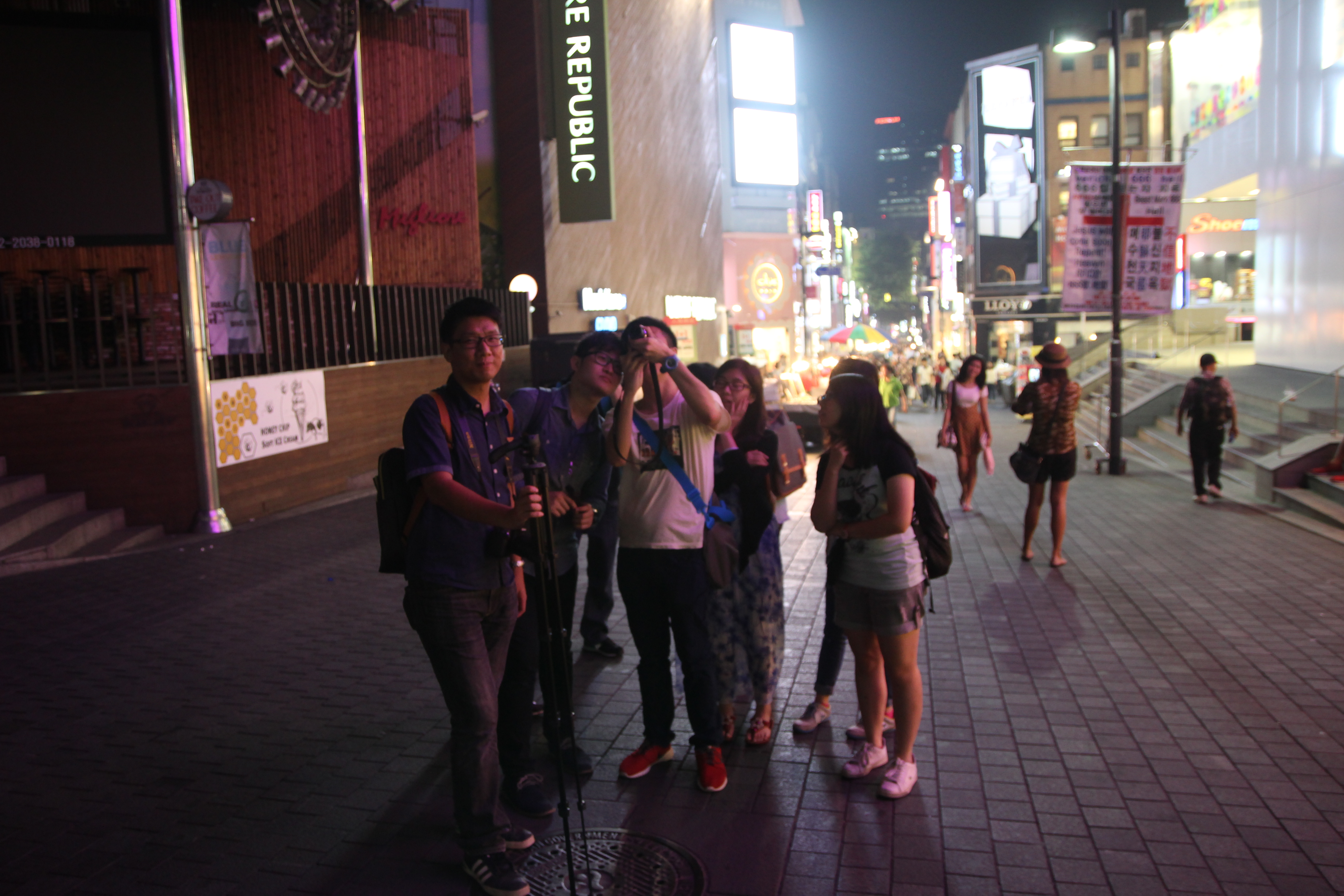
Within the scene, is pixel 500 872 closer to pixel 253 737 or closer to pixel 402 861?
pixel 402 861

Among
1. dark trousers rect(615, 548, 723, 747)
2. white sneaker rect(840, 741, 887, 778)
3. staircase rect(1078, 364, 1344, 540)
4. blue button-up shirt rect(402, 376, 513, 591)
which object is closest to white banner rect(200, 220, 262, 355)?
dark trousers rect(615, 548, 723, 747)

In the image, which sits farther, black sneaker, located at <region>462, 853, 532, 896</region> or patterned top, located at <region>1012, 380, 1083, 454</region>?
patterned top, located at <region>1012, 380, 1083, 454</region>

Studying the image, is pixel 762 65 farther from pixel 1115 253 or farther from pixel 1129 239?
pixel 1129 239

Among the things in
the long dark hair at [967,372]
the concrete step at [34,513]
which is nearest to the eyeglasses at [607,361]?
the long dark hair at [967,372]

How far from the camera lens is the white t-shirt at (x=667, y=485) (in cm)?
425

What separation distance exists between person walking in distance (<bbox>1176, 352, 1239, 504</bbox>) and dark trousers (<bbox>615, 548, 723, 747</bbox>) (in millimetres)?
9165

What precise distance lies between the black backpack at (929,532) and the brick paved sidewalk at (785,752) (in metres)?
1.00

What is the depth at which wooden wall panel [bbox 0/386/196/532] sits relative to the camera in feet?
34.4

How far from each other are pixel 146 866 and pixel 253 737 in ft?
4.29

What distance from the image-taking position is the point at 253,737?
5051 millimetres

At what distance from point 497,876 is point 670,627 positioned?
4.40ft

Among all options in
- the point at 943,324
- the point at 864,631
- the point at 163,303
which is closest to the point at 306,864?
the point at 864,631

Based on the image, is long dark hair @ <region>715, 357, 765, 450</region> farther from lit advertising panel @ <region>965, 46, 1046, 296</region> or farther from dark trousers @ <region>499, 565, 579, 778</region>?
lit advertising panel @ <region>965, 46, 1046, 296</region>

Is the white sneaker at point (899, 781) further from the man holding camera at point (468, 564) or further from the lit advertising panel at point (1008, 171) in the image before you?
the lit advertising panel at point (1008, 171)
